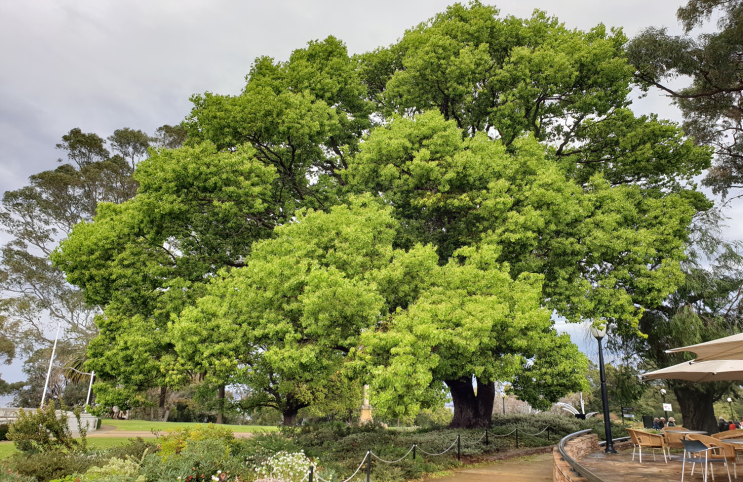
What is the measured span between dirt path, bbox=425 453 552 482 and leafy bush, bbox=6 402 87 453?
30.6ft

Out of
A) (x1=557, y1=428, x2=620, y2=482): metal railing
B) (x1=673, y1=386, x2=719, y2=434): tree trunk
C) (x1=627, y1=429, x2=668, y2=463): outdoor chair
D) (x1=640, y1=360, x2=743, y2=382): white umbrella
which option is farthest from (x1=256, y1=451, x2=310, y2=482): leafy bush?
(x1=673, y1=386, x2=719, y2=434): tree trunk

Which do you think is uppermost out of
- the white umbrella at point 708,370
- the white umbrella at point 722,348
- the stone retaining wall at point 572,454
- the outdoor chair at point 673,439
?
the white umbrella at point 722,348

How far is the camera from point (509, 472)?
12.7 meters

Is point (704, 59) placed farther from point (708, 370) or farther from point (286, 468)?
point (286, 468)

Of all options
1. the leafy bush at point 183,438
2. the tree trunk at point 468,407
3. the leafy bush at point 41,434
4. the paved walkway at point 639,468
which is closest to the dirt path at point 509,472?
the paved walkway at point 639,468

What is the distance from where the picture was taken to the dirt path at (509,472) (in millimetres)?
11727

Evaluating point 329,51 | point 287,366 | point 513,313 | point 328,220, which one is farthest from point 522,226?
point 329,51

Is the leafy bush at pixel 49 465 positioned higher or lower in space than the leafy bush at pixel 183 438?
lower

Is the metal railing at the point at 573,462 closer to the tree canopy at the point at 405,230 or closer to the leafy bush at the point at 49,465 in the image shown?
the tree canopy at the point at 405,230

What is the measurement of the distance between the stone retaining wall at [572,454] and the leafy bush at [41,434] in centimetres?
1102

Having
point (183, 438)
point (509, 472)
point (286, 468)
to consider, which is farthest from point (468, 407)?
point (183, 438)

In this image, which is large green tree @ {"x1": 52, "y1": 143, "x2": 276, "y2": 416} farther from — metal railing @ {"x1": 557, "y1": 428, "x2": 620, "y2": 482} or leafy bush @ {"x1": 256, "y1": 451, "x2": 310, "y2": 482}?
metal railing @ {"x1": 557, "y1": 428, "x2": 620, "y2": 482}

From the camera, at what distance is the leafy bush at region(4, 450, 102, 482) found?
8953mm

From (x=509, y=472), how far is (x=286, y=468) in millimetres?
6650
